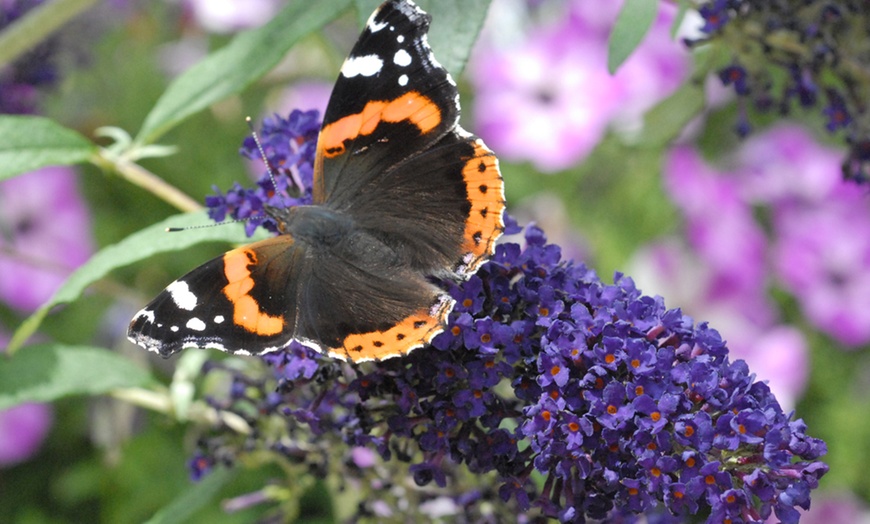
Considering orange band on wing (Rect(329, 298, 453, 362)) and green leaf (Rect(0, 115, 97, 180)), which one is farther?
green leaf (Rect(0, 115, 97, 180))

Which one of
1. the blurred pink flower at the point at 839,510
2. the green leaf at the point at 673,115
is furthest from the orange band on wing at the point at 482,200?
the blurred pink flower at the point at 839,510

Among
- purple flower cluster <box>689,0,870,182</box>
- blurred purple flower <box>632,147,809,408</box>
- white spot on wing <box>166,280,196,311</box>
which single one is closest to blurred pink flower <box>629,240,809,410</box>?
blurred purple flower <box>632,147,809,408</box>

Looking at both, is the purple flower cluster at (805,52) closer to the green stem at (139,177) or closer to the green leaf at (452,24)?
the green leaf at (452,24)

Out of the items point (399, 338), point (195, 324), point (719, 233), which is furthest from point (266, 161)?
point (719, 233)

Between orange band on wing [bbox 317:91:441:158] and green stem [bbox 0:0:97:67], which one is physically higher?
green stem [bbox 0:0:97:67]

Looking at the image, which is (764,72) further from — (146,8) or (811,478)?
(146,8)

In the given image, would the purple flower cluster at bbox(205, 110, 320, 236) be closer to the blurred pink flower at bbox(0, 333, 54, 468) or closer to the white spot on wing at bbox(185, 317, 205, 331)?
the white spot on wing at bbox(185, 317, 205, 331)

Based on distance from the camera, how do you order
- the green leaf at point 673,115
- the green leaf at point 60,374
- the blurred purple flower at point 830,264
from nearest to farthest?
the green leaf at point 60,374 → the green leaf at point 673,115 → the blurred purple flower at point 830,264
